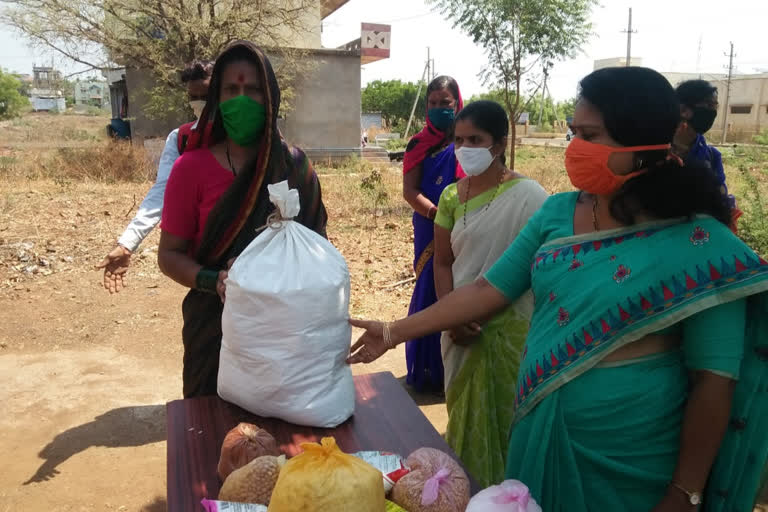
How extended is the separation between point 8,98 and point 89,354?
42.6 m

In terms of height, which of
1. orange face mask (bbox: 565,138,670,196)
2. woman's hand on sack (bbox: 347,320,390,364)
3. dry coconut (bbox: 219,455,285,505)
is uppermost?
orange face mask (bbox: 565,138,670,196)

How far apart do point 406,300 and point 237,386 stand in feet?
13.6

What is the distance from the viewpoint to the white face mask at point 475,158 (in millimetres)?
2459

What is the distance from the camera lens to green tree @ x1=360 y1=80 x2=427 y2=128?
44.8 meters

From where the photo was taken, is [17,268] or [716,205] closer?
[716,205]

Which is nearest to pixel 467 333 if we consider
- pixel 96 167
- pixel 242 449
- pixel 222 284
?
pixel 222 284

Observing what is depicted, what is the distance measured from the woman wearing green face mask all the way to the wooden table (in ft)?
1.54

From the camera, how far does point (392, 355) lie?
4676 mm

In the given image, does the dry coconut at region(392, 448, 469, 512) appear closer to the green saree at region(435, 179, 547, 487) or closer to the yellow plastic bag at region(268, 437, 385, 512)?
the yellow plastic bag at region(268, 437, 385, 512)

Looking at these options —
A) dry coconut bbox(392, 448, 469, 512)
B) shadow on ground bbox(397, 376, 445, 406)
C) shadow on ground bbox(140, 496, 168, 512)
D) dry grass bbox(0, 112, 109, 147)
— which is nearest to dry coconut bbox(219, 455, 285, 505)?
dry coconut bbox(392, 448, 469, 512)

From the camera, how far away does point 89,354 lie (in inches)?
177

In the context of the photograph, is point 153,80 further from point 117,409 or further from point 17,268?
point 117,409

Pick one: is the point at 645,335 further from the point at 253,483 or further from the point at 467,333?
the point at 467,333

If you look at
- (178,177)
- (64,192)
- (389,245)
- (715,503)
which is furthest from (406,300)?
(64,192)
